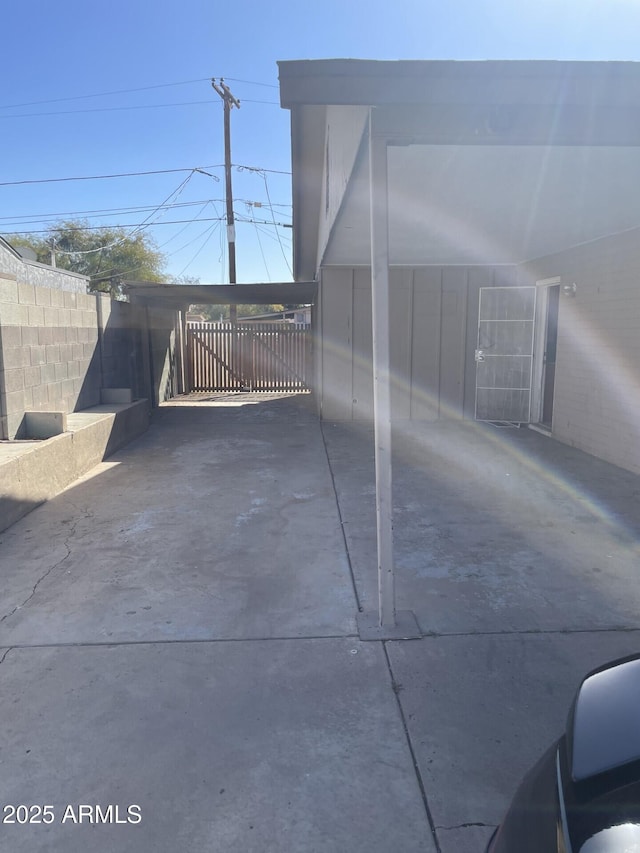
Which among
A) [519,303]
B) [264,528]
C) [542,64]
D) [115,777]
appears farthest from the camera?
[519,303]

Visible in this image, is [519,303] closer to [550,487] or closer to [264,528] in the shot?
[550,487]

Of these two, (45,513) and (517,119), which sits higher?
(517,119)

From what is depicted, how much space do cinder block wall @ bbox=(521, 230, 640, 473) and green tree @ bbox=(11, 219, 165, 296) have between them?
2899cm

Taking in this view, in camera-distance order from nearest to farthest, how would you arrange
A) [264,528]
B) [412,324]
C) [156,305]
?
[264,528], [412,324], [156,305]

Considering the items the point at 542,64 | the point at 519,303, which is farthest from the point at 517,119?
the point at 519,303

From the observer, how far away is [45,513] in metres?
5.38

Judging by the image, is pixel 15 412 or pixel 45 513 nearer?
pixel 45 513

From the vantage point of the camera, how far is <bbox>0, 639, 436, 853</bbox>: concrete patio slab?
1961 millimetres

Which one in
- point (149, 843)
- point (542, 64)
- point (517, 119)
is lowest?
point (149, 843)

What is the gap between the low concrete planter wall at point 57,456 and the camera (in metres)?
5.07

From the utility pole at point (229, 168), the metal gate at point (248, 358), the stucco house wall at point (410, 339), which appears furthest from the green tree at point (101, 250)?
the stucco house wall at point (410, 339)

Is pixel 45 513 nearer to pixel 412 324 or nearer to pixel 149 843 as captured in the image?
pixel 149 843

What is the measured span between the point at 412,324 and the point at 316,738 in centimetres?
867

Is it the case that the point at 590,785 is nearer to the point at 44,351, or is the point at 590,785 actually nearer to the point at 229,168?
the point at 44,351
